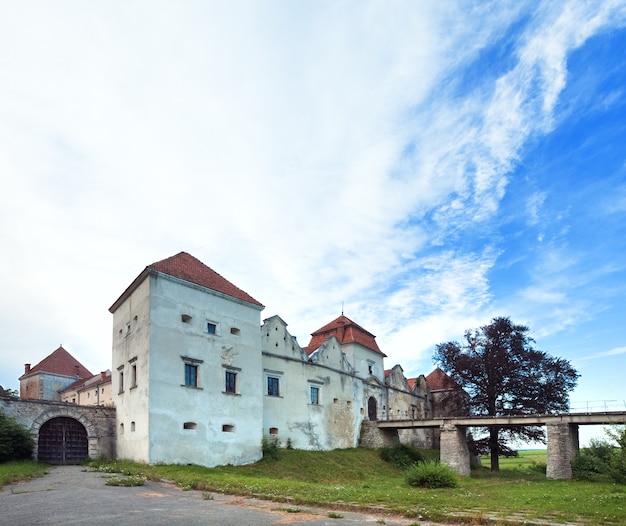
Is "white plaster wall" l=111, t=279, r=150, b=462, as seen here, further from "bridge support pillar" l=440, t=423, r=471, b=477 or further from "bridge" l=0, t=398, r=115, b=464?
"bridge support pillar" l=440, t=423, r=471, b=477

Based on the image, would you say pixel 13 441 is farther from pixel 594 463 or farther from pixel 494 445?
pixel 494 445

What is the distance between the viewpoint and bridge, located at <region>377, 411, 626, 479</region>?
2770 centimetres

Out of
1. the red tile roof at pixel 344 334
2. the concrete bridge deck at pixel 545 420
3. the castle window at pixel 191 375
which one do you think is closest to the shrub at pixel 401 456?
the concrete bridge deck at pixel 545 420

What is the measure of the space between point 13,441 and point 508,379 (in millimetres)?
32166

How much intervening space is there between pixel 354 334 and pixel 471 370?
941 centimetres

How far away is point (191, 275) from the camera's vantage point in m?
27.1

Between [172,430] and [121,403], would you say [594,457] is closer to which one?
[172,430]

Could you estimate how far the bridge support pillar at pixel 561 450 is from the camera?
2739 centimetres

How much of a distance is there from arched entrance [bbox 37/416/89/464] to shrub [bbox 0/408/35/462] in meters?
1.12

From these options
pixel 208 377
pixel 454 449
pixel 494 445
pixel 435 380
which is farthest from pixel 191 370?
pixel 435 380

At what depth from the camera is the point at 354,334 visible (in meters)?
41.1

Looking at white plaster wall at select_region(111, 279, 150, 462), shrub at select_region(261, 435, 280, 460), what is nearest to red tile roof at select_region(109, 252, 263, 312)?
white plaster wall at select_region(111, 279, 150, 462)

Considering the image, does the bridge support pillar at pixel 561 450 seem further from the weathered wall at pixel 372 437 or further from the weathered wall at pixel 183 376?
the weathered wall at pixel 183 376

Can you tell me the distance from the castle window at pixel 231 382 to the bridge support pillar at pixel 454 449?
1403 cm
